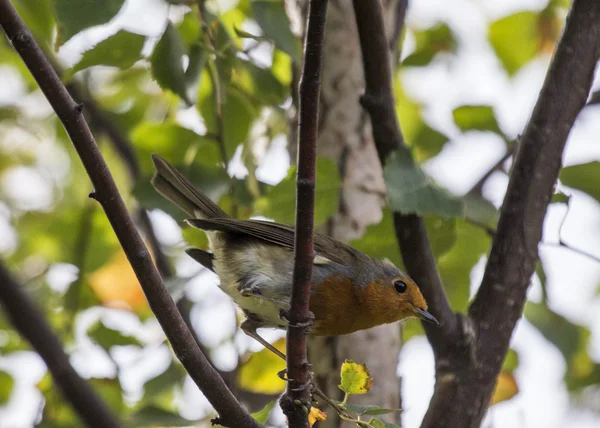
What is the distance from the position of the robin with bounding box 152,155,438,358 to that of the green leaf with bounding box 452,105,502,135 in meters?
0.87

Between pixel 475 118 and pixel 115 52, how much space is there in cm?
194

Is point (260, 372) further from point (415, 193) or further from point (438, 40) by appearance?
point (438, 40)

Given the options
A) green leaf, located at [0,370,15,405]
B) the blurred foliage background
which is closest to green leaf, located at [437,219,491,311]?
the blurred foliage background

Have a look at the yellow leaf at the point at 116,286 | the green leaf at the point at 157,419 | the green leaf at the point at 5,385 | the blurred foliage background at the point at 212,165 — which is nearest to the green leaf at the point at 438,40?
the blurred foliage background at the point at 212,165

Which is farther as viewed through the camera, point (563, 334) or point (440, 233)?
point (563, 334)

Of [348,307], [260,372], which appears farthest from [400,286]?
[260,372]

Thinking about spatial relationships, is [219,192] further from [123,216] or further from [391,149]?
[123,216]

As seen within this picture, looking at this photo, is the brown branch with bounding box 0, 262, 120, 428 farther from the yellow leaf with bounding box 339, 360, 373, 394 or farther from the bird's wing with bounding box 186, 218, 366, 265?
the yellow leaf with bounding box 339, 360, 373, 394

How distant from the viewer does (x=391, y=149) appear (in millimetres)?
3475

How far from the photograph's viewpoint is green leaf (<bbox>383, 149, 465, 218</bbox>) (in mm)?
3217

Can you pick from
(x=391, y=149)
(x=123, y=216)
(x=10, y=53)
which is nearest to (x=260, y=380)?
(x=391, y=149)

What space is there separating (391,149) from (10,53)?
4.18 m

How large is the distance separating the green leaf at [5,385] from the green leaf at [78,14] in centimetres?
277

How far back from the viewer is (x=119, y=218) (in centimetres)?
236
